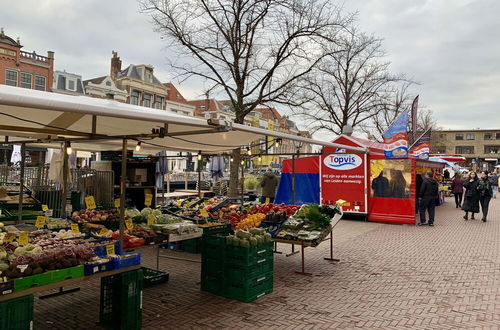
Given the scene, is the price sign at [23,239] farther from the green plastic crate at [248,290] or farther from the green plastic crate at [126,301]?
the green plastic crate at [248,290]

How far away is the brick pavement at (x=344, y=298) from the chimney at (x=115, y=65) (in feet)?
113

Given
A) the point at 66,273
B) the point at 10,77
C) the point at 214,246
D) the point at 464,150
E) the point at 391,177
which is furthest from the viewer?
the point at 464,150

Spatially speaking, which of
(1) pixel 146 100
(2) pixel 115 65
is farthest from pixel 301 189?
(2) pixel 115 65

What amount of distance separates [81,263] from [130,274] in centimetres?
54

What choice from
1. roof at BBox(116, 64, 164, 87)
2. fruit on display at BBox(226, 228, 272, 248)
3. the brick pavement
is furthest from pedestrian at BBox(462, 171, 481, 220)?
roof at BBox(116, 64, 164, 87)

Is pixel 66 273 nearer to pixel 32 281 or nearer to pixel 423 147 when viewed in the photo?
pixel 32 281

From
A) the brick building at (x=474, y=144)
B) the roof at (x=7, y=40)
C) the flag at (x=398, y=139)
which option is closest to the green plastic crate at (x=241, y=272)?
the flag at (x=398, y=139)

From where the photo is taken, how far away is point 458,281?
629 cm

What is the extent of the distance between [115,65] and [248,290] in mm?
39092

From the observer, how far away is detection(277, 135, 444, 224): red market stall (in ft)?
41.2

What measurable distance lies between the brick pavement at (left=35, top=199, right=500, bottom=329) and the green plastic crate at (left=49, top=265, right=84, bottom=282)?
1105 mm

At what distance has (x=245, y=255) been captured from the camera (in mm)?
4957

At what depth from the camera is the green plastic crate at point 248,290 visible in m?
5.05

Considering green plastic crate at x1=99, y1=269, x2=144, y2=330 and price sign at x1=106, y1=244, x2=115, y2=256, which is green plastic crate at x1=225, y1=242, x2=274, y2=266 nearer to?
green plastic crate at x1=99, y1=269, x2=144, y2=330
